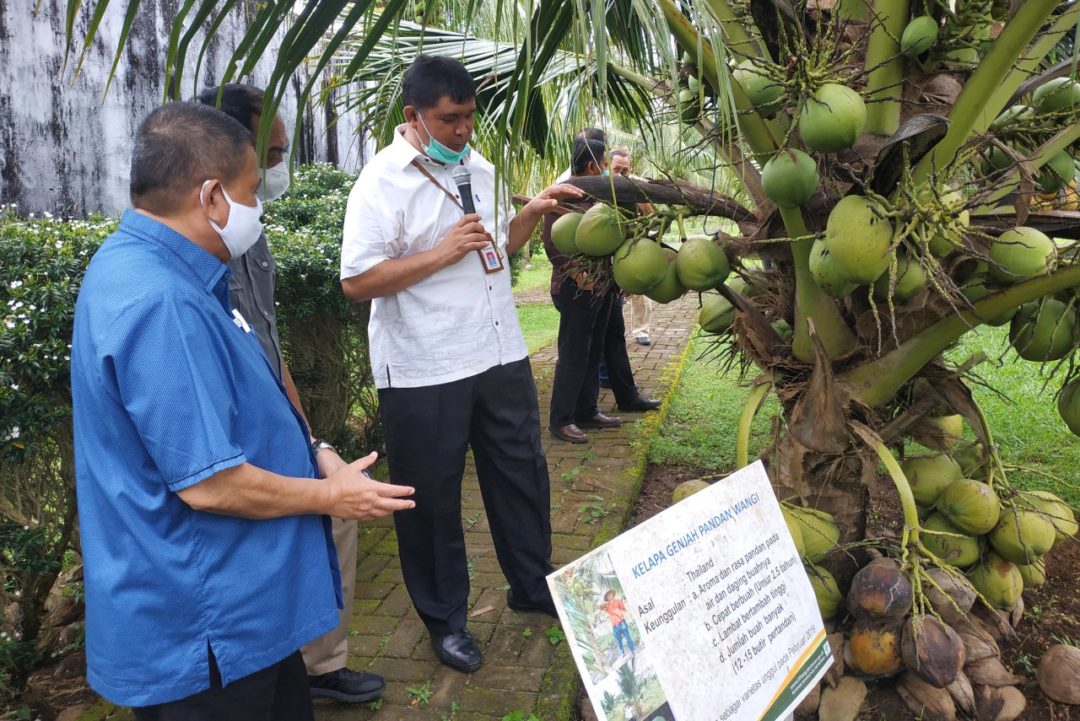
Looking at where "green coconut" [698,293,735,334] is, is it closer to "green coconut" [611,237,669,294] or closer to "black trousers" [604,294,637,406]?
"green coconut" [611,237,669,294]

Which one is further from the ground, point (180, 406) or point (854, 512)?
point (180, 406)

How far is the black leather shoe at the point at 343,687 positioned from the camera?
279 centimetres

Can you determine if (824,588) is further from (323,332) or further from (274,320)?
(323,332)

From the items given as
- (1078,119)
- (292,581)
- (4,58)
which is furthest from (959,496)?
(4,58)

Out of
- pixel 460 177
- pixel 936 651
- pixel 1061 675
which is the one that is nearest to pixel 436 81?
pixel 460 177

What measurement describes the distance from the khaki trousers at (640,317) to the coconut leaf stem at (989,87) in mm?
6718

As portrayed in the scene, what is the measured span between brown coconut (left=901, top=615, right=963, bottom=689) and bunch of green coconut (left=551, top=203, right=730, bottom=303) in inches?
44.3

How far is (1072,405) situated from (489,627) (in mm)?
2166

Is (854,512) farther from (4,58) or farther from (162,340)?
(4,58)

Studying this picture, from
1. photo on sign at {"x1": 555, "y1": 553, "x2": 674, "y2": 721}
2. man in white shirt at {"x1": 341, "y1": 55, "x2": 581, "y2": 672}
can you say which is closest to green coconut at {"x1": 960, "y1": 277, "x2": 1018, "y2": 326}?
man in white shirt at {"x1": 341, "y1": 55, "x2": 581, "y2": 672}

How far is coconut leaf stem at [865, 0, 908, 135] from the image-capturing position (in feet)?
6.66

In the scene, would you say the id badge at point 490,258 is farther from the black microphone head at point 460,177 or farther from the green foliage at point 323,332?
the green foliage at point 323,332

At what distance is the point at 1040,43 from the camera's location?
6.91 ft

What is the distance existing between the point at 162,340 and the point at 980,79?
1897 millimetres
